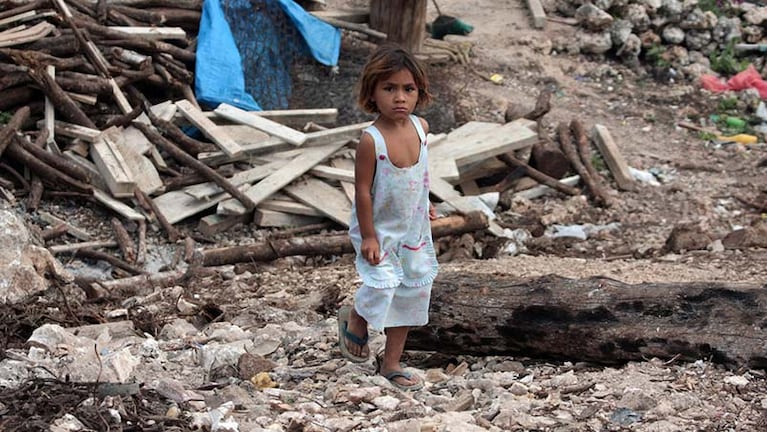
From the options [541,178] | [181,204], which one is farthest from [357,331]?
→ [541,178]

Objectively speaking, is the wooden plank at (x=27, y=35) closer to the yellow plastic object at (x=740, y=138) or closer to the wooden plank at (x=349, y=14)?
the wooden plank at (x=349, y=14)

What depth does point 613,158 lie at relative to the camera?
1123 centimetres

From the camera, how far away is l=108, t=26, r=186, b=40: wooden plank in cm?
1049

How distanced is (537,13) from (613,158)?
14.2ft

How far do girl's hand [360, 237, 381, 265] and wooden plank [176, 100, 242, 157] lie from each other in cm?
484

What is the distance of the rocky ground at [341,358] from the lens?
161 inches

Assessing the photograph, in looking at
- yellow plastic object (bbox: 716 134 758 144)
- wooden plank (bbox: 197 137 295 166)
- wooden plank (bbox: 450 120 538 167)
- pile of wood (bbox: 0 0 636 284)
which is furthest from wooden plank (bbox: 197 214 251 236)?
yellow plastic object (bbox: 716 134 758 144)

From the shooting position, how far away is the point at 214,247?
8.84 m

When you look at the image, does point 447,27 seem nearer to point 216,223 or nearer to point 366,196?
point 216,223

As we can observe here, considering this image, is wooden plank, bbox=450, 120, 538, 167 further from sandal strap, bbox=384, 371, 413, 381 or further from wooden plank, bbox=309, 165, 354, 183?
sandal strap, bbox=384, 371, 413, 381

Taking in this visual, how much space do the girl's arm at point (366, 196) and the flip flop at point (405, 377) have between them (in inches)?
22.9

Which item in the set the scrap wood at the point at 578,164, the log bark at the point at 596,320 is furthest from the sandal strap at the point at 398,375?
the scrap wood at the point at 578,164

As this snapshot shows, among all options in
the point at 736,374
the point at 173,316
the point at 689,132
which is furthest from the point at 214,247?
the point at 689,132

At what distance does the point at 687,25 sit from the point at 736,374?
10933 millimetres
